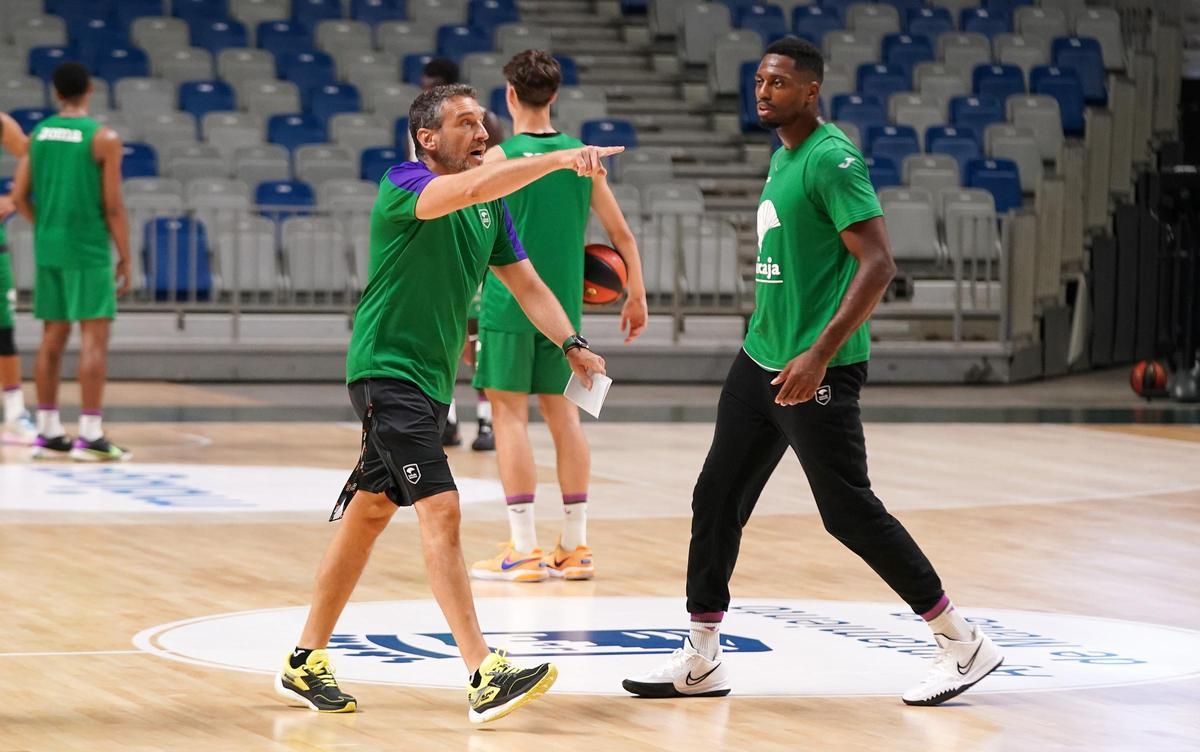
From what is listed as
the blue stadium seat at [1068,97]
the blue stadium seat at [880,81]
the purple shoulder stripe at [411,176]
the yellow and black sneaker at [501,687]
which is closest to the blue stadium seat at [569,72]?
the blue stadium seat at [880,81]

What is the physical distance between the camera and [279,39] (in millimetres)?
20219

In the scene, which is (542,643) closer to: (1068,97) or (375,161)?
(375,161)

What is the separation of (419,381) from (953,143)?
49.2 ft

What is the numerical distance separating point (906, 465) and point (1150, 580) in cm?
389

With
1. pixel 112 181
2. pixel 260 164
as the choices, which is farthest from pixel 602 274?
pixel 260 164

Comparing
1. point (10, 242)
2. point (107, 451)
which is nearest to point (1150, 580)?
point (107, 451)

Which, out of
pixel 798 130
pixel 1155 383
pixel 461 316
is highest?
pixel 798 130

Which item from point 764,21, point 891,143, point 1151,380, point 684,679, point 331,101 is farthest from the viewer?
point 764,21

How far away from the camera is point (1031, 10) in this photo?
2267cm

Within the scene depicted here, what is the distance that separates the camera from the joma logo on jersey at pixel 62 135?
10.9 m

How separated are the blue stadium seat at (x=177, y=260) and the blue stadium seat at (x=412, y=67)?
154 inches

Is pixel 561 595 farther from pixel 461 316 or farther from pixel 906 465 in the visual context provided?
pixel 906 465

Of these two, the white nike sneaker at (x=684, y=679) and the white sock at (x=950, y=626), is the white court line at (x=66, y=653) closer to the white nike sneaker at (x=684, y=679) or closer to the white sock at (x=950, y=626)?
the white nike sneaker at (x=684, y=679)

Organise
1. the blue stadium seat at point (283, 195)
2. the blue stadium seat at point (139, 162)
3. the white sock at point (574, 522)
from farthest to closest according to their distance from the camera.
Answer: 1. the blue stadium seat at point (139, 162)
2. the blue stadium seat at point (283, 195)
3. the white sock at point (574, 522)
